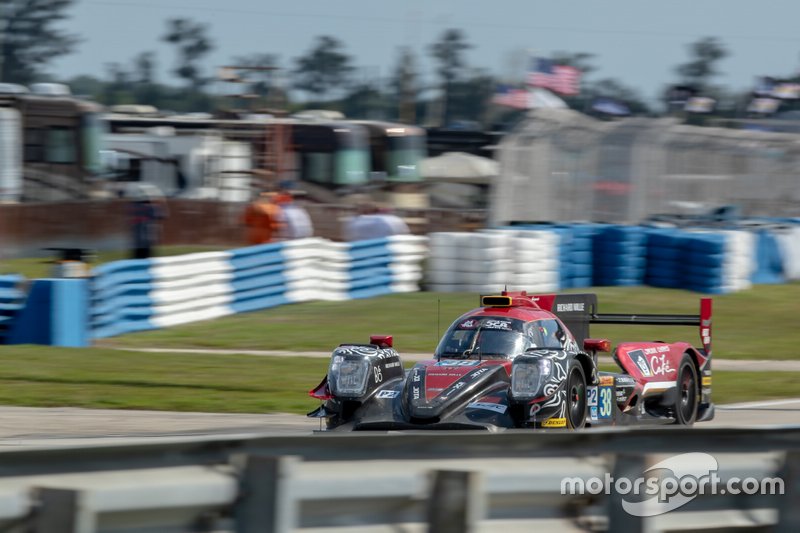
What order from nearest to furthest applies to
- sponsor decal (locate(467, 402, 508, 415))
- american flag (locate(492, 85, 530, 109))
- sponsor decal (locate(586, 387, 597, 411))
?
sponsor decal (locate(467, 402, 508, 415)) < sponsor decal (locate(586, 387, 597, 411)) < american flag (locate(492, 85, 530, 109))

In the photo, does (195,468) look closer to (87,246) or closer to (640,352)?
(640,352)

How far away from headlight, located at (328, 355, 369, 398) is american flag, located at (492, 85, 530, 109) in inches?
1928

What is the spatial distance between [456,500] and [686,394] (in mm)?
7015

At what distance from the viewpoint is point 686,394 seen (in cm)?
1084

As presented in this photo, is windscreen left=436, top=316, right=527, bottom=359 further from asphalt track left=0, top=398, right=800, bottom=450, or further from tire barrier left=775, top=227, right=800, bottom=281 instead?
tire barrier left=775, top=227, right=800, bottom=281

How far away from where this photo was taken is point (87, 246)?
28.5 m

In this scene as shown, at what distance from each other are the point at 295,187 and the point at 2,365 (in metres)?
22.3

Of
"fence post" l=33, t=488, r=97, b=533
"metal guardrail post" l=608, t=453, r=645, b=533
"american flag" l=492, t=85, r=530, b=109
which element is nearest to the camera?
"fence post" l=33, t=488, r=97, b=533

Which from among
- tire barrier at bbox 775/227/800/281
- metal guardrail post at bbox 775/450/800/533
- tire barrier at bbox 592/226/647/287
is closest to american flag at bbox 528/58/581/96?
tire barrier at bbox 775/227/800/281

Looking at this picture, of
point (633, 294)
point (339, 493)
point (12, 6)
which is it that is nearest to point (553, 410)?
point (339, 493)

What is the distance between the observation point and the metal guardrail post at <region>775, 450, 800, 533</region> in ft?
15.6

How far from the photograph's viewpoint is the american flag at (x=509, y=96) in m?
57.5

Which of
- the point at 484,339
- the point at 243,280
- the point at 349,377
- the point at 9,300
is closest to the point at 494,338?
the point at 484,339

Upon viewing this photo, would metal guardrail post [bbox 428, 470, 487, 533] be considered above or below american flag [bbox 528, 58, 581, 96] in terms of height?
below
